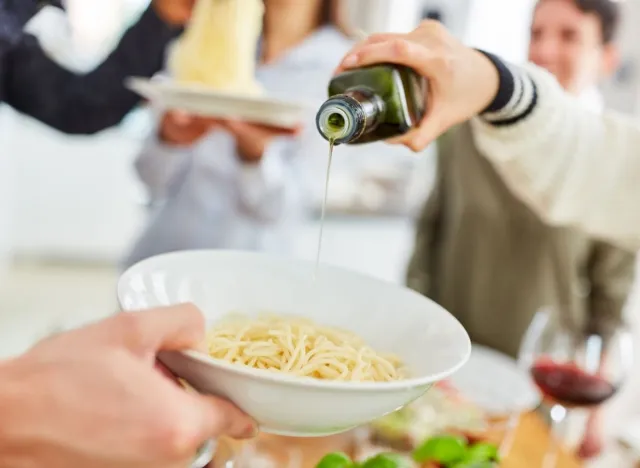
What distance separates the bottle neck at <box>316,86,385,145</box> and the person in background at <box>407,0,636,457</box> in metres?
0.99

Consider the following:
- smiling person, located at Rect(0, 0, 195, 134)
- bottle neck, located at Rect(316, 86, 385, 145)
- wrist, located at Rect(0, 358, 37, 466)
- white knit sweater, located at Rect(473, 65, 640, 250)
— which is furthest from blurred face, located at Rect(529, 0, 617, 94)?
wrist, located at Rect(0, 358, 37, 466)

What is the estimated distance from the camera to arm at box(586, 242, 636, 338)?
5.11 feet

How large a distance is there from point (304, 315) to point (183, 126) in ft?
2.65

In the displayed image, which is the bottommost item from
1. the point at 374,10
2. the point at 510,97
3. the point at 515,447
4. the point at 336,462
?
the point at 515,447

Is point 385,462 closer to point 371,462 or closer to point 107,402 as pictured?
Result: point 371,462

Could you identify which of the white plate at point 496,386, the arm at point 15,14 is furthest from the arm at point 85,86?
the white plate at point 496,386

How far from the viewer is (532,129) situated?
2.63 feet

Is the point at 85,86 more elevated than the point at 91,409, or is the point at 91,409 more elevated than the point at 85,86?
the point at 85,86

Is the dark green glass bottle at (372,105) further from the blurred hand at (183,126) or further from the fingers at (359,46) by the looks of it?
the blurred hand at (183,126)

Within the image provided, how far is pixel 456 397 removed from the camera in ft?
3.73

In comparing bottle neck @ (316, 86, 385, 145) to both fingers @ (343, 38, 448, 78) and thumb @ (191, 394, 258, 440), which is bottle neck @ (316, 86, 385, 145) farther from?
thumb @ (191, 394, 258, 440)

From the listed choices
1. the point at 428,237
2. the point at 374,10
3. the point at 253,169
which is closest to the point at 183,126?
the point at 253,169

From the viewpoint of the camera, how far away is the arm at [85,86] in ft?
4.43

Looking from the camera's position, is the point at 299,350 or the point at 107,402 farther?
the point at 299,350
